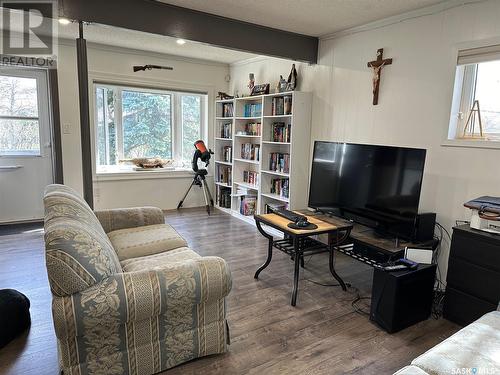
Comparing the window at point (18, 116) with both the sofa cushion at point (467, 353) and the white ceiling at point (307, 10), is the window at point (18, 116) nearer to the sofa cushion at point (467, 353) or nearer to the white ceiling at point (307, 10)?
the white ceiling at point (307, 10)

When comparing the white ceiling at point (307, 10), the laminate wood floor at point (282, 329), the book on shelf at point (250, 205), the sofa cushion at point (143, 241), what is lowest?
the laminate wood floor at point (282, 329)

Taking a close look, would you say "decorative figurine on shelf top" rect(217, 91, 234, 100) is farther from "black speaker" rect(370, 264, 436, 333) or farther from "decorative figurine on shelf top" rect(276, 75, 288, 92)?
"black speaker" rect(370, 264, 436, 333)

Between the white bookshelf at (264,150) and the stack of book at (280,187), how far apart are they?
1.9 inches

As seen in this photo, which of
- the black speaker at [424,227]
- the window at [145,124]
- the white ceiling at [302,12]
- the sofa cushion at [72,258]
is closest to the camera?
the sofa cushion at [72,258]

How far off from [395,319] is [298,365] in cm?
79

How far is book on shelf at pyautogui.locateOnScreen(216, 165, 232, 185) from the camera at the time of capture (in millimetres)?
5492

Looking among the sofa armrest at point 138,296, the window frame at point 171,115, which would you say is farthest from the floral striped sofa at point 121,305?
the window frame at point 171,115

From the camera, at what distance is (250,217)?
4863 mm

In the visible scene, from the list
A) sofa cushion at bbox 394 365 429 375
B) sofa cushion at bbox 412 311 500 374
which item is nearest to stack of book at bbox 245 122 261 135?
sofa cushion at bbox 412 311 500 374

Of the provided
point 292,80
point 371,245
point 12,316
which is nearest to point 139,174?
point 292,80

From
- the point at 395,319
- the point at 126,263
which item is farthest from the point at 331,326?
the point at 126,263

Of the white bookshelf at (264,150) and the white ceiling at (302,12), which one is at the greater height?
the white ceiling at (302,12)

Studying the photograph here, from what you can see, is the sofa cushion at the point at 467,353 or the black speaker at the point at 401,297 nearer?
the sofa cushion at the point at 467,353

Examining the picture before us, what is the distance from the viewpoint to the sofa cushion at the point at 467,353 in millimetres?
1276
